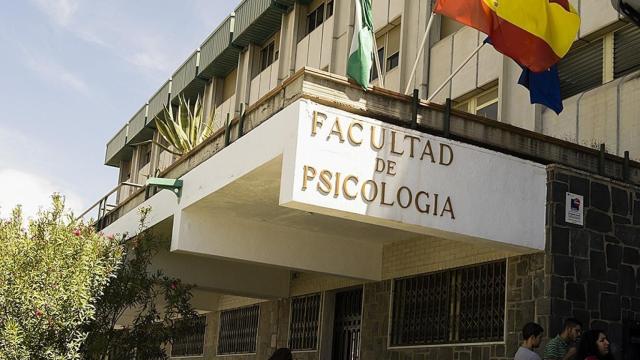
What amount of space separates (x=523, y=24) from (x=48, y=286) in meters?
7.94

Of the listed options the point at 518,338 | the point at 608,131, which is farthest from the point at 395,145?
the point at 608,131

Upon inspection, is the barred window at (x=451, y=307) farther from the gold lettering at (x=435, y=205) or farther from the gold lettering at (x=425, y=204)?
the gold lettering at (x=425, y=204)

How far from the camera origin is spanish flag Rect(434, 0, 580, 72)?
12195mm

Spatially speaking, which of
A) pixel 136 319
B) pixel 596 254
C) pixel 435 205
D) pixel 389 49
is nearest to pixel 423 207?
pixel 435 205

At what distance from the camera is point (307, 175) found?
1033 cm

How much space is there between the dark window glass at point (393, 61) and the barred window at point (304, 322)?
22.0 ft

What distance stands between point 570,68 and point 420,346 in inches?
248

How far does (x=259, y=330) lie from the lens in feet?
66.1

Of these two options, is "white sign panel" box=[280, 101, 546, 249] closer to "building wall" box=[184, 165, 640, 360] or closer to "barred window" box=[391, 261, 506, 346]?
"building wall" box=[184, 165, 640, 360]

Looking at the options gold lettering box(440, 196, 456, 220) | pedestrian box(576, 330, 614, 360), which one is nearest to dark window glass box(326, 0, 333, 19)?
gold lettering box(440, 196, 456, 220)

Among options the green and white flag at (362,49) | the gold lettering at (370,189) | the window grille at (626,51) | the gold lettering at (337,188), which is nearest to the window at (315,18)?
the window grille at (626,51)

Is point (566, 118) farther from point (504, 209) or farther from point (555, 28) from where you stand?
point (504, 209)

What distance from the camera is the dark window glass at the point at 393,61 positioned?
2151cm

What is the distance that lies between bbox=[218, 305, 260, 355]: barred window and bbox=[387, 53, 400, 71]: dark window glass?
7.06 metres
